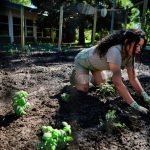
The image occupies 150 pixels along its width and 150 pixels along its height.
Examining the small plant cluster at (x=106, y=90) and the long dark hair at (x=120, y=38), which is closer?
the long dark hair at (x=120, y=38)

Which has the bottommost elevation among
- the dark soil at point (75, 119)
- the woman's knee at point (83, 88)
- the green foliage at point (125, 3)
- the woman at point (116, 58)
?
the dark soil at point (75, 119)

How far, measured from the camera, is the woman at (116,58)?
3.63 meters

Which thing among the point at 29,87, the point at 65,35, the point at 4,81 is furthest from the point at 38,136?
the point at 65,35

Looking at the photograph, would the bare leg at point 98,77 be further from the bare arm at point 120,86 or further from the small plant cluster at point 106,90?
the bare arm at point 120,86

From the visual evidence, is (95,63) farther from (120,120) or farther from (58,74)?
(58,74)

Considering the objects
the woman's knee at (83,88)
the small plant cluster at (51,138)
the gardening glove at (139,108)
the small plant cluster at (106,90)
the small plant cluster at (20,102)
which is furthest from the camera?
the woman's knee at (83,88)

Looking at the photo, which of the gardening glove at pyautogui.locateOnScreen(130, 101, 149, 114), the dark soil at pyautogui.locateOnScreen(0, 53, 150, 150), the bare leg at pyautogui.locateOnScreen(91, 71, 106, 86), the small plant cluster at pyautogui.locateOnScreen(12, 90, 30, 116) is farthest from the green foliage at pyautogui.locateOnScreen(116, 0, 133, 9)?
the small plant cluster at pyautogui.locateOnScreen(12, 90, 30, 116)

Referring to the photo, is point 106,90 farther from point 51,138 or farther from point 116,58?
point 51,138

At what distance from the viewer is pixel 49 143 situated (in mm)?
2248

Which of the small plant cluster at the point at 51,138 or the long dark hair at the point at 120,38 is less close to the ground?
the long dark hair at the point at 120,38

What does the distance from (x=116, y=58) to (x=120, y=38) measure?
0.84 ft

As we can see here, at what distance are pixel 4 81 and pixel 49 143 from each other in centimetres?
367

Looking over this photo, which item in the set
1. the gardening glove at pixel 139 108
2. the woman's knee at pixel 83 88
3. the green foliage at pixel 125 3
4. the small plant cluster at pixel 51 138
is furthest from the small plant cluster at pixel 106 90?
the green foliage at pixel 125 3

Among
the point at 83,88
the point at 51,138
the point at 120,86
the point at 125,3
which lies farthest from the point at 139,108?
the point at 125,3
